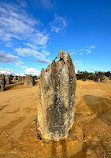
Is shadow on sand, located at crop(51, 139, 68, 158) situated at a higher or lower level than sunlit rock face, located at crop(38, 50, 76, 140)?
lower

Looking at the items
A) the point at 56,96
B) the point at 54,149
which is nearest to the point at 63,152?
the point at 54,149

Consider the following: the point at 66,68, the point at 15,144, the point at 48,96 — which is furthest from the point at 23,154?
the point at 66,68

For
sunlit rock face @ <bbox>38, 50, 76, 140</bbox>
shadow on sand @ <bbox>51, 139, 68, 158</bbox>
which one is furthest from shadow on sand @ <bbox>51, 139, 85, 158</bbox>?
sunlit rock face @ <bbox>38, 50, 76, 140</bbox>

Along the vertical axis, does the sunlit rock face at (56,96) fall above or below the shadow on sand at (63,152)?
above

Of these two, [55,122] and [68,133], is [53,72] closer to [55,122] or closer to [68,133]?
[55,122]

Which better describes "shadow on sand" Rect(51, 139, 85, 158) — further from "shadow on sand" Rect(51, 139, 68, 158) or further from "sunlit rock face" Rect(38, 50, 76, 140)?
"sunlit rock face" Rect(38, 50, 76, 140)

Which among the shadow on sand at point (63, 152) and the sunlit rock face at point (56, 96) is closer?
the shadow on sand at point (63, 152)

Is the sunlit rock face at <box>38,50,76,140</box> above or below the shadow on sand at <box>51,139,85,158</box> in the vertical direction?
above

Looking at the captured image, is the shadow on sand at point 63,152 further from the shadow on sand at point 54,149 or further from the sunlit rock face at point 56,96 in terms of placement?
the sunlit rock face at point 56,96

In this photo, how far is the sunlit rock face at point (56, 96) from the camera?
2871mm

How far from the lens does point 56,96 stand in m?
2.88

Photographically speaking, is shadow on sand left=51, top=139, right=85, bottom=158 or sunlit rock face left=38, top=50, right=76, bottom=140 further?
sunlit rock face left=38, top=50, right=76, bottom=140

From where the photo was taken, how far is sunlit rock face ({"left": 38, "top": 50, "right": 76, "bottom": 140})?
9.42ft

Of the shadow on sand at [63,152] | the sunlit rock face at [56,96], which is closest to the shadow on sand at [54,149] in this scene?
the shadow on sand at [63,152]
